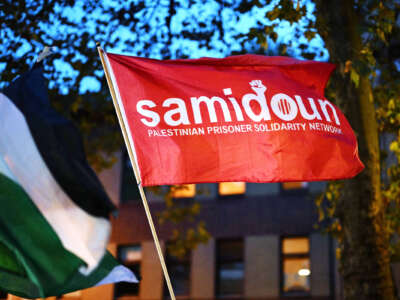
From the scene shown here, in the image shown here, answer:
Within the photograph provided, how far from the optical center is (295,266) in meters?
20.2

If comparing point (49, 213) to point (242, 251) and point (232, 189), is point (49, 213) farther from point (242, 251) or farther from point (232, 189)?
point (232, 189)

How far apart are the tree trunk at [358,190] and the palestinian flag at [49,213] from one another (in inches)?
182

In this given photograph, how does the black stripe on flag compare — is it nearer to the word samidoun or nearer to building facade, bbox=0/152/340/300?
the word samidoun

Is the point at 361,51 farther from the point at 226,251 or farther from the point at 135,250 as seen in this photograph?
the point at 135,250

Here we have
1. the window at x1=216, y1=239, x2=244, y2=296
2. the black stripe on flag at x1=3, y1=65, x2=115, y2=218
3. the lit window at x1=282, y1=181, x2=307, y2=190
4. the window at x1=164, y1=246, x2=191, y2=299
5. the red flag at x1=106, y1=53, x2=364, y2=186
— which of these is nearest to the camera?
the black stripe on flag at x1=3, y1=65, x2=115, y2=218

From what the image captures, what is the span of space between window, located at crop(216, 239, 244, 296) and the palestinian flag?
15.3 meters

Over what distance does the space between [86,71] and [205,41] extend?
2545 millimetres

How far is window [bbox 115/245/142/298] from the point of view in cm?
2164

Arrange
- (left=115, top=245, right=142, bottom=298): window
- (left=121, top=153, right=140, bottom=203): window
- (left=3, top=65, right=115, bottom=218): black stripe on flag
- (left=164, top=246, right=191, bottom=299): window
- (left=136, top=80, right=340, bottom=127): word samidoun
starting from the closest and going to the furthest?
(left=3, top=65, right=115, bottom=218): black stripe on flag < (left=136, top=80, right=340, bottom=127): word samidoun < (left=164, top=246, right=191, bottom=299): window < (left=115, top=245, right=142, bottom=298): window < (left=121, top=153, right=140, bottom=203): window

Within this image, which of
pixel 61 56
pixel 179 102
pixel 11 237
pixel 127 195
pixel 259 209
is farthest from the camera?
pixel 127 195

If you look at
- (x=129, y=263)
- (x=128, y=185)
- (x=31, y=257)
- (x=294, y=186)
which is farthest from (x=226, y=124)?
(x=128, y=185)

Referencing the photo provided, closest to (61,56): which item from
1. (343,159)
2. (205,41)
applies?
(205,41)

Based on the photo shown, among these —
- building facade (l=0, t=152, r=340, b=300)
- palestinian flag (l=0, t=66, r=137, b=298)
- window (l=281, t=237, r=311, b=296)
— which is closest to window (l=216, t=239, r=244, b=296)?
building facade (l=0, t=152, r=340, b=300)

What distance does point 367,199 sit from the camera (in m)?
9.62
